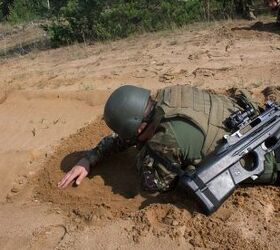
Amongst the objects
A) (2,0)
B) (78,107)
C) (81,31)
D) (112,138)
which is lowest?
(2,0)

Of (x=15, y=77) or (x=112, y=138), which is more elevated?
(x=112, y=138)

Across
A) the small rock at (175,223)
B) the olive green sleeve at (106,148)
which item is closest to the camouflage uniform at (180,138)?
the small rock at (175,223)

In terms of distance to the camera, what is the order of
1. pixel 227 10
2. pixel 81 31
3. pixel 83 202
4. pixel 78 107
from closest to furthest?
pixel 83 202 < pixel 78 107 < pixel 227 10 < pixel 81 31

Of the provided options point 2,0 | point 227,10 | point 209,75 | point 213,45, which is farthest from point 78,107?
point 2,0

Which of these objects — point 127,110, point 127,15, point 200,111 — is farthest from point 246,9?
point 127,110

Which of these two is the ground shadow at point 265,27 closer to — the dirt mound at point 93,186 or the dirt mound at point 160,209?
the dirt mound at point 93,186

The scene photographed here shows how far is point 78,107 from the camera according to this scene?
6.23 metres

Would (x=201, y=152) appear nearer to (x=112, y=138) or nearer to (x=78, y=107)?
(x=112, y=138)

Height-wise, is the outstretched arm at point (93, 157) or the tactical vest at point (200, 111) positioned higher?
the tactical vest at point (200, 111)

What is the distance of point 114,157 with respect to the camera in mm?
4914

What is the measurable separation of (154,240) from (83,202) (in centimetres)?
94

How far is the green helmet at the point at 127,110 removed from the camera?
12.6ft

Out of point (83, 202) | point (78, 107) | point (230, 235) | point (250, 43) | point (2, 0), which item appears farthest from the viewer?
point (2, 0)

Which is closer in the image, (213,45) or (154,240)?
(154,240)
